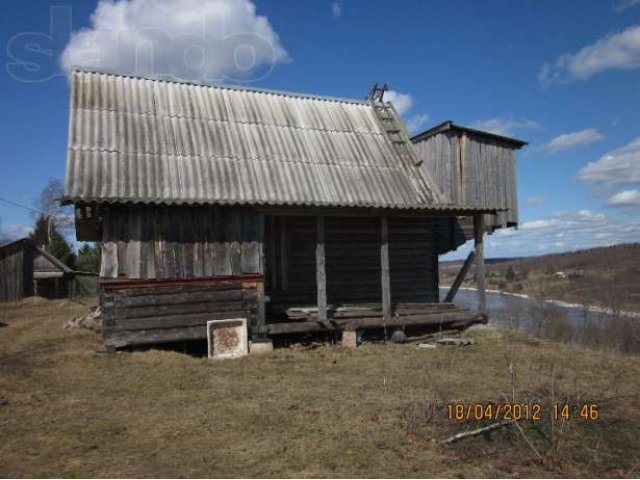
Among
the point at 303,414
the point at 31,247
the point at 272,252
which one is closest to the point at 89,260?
the point at 31,247

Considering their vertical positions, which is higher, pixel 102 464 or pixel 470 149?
pixel 470 149

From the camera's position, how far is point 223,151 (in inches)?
487

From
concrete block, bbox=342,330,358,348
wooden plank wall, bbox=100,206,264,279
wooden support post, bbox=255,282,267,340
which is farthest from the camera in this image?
concrete block, bbox=342,330,358,348

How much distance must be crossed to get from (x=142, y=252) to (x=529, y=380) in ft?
23.7

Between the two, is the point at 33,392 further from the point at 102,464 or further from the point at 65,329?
the point at 65,329

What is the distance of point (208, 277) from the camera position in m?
10.8

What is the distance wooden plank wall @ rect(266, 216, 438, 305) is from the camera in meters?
13.5

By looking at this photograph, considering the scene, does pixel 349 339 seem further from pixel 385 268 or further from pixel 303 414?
pixel 303 414

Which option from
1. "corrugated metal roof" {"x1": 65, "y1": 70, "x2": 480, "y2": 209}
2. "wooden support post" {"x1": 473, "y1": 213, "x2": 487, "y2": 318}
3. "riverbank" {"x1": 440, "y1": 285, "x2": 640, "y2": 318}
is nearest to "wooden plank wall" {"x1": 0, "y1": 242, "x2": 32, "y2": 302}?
"corrugated metal roof" {"x1": 65, "y1": 70, "x2": 480, "y2": 209}

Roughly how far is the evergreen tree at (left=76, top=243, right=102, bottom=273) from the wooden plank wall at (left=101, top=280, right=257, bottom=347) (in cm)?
2664

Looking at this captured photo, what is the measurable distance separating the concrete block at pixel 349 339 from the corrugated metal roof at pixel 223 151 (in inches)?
110

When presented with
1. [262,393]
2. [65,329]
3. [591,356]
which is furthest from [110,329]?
[591,356]

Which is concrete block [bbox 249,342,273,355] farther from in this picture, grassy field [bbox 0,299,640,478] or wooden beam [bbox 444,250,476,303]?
wooden beam [bbox 444,250,476,303]

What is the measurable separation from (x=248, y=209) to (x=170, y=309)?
99.8 inches
